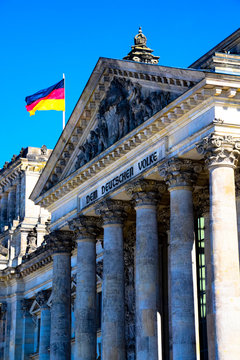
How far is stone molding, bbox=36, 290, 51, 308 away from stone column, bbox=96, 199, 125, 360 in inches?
920

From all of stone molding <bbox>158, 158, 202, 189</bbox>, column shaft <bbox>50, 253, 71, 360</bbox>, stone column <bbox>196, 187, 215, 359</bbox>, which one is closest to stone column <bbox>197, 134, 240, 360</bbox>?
stone molding <bbox>158, 158, 202, 189</bbox>

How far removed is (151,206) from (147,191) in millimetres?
807

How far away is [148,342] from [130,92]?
13.1 m

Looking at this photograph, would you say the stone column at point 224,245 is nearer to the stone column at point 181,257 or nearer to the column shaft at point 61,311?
the stone column at point 181,257

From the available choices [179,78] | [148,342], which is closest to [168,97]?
[179,78]

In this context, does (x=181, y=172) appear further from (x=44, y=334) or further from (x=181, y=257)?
(x=44, y=334)

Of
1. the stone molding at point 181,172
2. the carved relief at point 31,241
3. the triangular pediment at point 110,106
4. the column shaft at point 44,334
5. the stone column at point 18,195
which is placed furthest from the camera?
the stone column at point 18,195

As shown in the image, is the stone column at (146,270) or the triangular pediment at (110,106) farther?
the stone column at (146,270)

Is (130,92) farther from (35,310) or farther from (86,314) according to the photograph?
(35,310)

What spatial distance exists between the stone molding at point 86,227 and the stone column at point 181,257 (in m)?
10.4

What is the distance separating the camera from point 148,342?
144ft

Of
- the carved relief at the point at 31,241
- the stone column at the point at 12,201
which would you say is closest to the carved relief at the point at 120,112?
the carved relief at the point at 31,241

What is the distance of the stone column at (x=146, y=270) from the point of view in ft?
144

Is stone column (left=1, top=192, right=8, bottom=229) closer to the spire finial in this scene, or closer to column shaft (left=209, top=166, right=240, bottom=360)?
the spire finial
